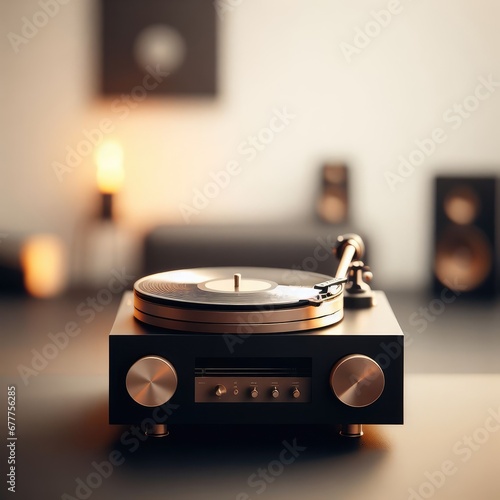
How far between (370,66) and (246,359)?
159 cm

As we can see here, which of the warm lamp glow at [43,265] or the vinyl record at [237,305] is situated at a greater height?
the vinyl record at [237,305]

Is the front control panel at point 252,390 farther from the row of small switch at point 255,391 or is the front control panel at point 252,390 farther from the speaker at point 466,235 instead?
the speaker at point 466,235

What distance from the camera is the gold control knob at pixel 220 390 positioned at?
926mm

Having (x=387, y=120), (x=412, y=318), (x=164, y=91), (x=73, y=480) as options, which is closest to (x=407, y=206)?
(x=387, y=120)

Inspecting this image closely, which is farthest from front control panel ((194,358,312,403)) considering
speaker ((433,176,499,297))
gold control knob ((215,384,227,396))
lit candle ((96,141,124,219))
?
lit candle ((96,141,124,219))

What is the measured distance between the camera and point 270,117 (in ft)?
7.70

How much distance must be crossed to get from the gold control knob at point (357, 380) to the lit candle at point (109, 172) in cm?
154

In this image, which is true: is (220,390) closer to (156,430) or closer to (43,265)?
(156,430)

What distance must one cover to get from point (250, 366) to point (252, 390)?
0.09ft

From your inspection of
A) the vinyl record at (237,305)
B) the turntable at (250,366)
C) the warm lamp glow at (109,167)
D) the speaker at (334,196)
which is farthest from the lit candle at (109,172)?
the turntable at (250,366)

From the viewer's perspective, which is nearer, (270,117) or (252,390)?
(252,390)

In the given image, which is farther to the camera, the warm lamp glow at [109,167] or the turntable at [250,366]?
the warm lamp glow at [109,167]

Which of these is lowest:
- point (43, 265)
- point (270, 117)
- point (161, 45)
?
point (43, 265)

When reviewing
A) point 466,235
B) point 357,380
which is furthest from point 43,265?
point 357,380
